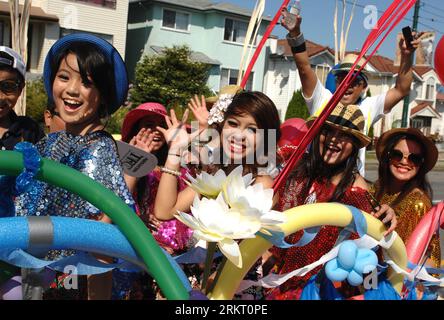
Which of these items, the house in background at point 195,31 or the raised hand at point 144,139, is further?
the house in background at point 195,31

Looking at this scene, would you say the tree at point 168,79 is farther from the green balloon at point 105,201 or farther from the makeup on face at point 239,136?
the green balloon at point 105,201

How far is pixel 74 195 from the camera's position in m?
1.72

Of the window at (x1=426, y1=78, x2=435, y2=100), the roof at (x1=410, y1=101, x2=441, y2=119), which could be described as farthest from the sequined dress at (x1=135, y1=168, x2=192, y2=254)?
the window at (x1=426, y1=78, x2=435, y2=100)

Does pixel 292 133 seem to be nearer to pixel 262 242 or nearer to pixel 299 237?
pixel 299 237

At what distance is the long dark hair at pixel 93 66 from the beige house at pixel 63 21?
56.4ft

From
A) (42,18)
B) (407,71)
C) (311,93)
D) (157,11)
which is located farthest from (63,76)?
(157,11)

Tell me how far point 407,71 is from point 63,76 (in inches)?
75.0

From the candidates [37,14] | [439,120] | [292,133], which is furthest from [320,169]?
[439,120]

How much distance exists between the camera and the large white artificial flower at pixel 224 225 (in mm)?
1173

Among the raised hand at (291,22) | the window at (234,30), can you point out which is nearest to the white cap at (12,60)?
the raised hand at (291,22)

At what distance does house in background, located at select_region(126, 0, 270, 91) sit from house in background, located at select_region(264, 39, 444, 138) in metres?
2.60

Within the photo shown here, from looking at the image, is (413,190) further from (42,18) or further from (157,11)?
(157,11)
